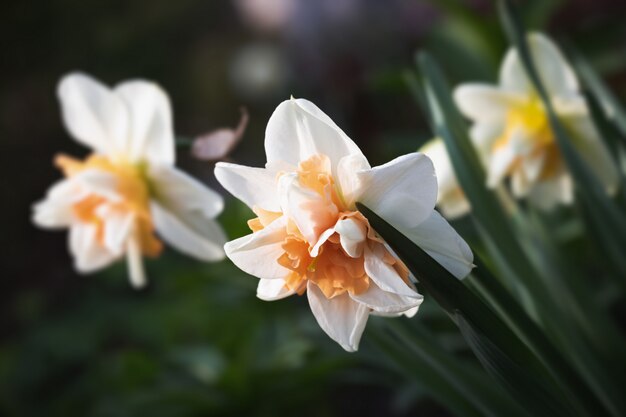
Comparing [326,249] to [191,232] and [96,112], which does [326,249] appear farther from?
[96,112]

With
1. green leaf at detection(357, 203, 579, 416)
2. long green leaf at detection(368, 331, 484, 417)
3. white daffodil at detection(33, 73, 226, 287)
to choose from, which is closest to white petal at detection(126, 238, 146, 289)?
white daffodil at detection(33, 73, 226, 287)

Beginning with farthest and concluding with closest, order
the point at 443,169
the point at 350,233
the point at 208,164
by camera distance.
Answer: the point at 208,164 → the point at 443,169 → the point at 350,233

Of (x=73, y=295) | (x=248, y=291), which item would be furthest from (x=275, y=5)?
(x=248, y=291)

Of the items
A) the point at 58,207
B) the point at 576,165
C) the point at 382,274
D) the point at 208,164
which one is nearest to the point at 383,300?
the point at 382,274

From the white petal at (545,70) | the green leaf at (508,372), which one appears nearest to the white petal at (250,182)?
the green leaf at (508,372)

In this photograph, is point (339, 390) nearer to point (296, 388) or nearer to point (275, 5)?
point (296, 388)

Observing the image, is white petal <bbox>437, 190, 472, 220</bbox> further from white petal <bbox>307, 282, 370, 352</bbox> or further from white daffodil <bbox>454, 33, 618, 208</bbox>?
white petal <bbox>307, 282, 370, 352</bbox>
